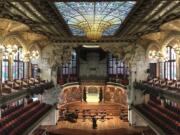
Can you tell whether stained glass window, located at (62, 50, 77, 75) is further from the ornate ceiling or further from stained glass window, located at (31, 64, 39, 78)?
the ornate ceiling

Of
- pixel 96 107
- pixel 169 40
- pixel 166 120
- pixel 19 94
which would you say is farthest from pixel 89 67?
pixel 19 94

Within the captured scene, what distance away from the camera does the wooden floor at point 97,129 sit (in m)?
27.9

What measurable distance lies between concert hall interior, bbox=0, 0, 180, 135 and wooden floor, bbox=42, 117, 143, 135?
0.09 meters

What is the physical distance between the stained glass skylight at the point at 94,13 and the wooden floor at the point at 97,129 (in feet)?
30.0

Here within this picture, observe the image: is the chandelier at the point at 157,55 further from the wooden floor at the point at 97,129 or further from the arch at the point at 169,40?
the wooden floor at the point at 97,129

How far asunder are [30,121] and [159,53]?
13.2m

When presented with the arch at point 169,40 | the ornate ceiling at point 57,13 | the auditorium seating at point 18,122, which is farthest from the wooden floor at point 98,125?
the ornate ceiling at point 57,13

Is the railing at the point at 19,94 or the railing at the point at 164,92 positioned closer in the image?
the railing at the point at 19,94

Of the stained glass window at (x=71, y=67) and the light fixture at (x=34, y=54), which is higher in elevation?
the light fixture at (x=34, y=54)

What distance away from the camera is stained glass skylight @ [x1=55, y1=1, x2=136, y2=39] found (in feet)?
54.5

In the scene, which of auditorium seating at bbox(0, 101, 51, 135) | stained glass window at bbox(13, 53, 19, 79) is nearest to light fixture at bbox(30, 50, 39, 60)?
stained glass window at bbox(13, 53, 19, 79)

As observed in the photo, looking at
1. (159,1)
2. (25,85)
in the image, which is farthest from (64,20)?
(159,1)

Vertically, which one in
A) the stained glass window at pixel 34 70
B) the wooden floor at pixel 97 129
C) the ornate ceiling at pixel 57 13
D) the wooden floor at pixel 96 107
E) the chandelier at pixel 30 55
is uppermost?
the ornate ceiling at pixel 57 13

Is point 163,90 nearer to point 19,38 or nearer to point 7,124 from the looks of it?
point 7,124
